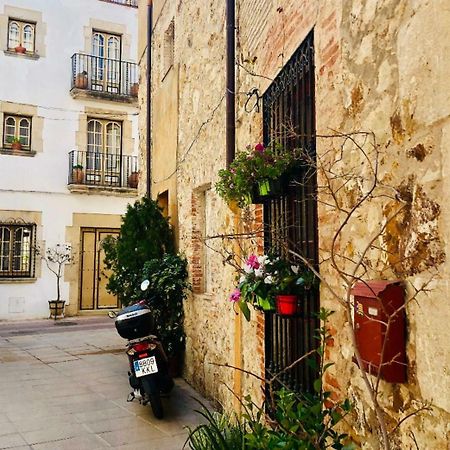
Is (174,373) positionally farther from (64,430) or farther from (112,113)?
(112,113)

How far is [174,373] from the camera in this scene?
683cm

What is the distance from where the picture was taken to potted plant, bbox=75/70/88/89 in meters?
15.2

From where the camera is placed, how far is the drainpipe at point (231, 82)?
5.12 m

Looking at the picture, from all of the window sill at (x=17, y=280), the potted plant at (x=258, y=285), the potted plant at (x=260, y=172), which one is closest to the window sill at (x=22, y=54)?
the window sill at (x=17, y=280)

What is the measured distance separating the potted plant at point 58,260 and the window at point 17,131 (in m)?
3.13

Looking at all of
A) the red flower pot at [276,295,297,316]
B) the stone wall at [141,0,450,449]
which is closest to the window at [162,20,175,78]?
the stone wall at [141,0,450,449]

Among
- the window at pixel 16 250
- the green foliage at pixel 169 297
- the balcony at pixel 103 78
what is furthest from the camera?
the balcony at pixel 103 78

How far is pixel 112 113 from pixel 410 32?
1454 centimetres

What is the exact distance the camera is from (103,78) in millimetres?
15820

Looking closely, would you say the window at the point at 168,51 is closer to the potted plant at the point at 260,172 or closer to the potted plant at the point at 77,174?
the potted plant at the point at 260,172

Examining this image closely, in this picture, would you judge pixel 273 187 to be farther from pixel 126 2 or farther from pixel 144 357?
pixel 126 2

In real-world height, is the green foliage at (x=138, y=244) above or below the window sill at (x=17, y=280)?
above

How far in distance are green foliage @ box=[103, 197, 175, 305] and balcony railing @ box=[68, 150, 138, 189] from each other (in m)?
7.79

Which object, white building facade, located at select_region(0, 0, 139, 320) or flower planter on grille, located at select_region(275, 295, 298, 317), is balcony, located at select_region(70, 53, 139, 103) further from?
flower planter on grille, located at select_region(275, 295, 298, 317)
